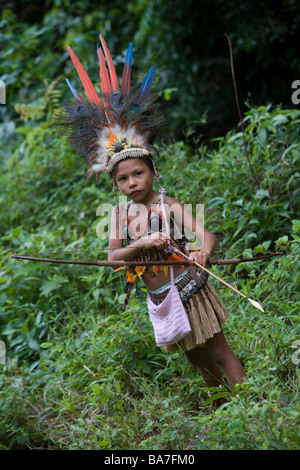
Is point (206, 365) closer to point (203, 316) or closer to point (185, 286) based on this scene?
point (203, 316)

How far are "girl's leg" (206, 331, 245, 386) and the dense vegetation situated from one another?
0.29ft

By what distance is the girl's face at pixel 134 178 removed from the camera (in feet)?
9.26

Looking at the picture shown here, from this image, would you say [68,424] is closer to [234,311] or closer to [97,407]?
[97,407]

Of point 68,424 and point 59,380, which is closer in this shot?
point 68,424

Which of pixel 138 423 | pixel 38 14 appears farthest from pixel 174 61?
pixel 138 423

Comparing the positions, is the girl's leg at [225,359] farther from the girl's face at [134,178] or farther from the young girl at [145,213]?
the girl's face at [134,178]

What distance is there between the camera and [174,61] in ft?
21.6

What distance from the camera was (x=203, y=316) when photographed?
2789 mm

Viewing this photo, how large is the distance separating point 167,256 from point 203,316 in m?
0.36

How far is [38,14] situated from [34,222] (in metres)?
4.58

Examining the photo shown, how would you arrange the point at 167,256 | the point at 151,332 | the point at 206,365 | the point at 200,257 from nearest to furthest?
1. the point at 200,257
2. the point at 167,256
3. the point at 206,365
4. the point at 151,332

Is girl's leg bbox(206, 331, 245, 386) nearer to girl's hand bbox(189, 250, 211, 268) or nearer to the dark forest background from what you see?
girl's hand bbox(189, 250, 211, 268)

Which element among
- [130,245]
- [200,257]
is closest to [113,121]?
[130,245]

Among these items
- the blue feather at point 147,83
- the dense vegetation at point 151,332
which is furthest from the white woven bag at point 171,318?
the blue feather at point 147,83
